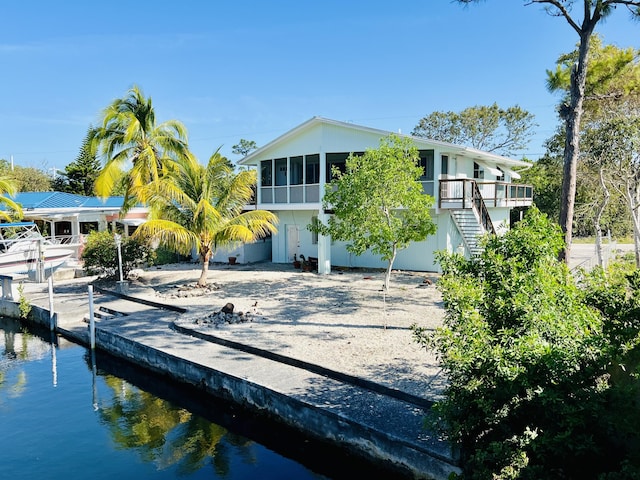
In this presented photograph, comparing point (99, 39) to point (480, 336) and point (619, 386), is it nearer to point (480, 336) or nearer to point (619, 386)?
point (480, 336)

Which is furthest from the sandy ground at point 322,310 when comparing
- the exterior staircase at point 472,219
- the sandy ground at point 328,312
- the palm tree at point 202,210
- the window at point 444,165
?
the window at point 444,165

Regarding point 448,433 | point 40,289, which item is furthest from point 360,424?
point 40,289

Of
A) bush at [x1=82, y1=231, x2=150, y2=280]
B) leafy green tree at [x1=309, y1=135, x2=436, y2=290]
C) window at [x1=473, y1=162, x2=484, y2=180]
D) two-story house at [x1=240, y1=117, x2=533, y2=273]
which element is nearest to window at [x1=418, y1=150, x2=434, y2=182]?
two-story house at [x1=240, y1=117, x2=533, y2=273]

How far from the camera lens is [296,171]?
928 inches

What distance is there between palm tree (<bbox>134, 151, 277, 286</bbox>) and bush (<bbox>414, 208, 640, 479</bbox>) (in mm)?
12675

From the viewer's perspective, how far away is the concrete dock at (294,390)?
6309 millimetres

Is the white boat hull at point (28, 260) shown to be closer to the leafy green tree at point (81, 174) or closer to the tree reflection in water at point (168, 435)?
the tree reflection in water at point (168, 435)

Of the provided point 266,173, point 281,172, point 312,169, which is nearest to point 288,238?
point 281,172

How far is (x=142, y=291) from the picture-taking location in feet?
57.7

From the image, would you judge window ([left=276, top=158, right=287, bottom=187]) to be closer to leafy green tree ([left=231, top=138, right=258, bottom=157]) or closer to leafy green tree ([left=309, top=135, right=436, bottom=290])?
leafy green tree ([left=309, top=135, right=436, bottom=290])

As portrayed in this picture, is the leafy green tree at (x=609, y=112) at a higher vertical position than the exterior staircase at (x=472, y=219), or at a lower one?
higher

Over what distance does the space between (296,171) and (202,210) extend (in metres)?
7.68

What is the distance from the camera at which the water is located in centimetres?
708

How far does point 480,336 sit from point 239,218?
13878 mm
